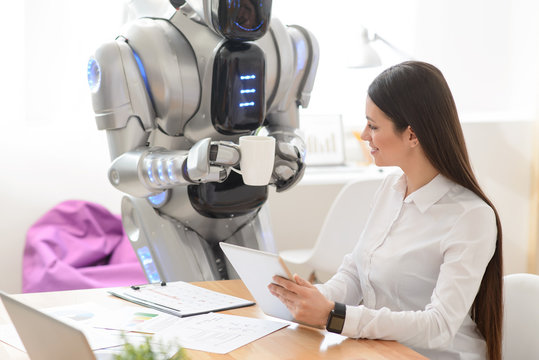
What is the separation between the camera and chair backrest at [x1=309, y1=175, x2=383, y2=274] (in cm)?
288

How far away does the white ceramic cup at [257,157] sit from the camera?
1702 millimetres

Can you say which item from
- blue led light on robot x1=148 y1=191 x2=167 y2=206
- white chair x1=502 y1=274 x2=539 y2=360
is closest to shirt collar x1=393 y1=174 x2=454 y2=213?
white chair x1=502 y1=274 x2=539 y2=360

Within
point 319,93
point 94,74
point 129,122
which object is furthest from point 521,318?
point 319,93

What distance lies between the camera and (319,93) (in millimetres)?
4027

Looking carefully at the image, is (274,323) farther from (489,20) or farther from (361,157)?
(489,20)

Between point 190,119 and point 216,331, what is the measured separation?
2.88 feet

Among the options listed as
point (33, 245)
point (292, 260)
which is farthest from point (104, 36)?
point (292, 260)

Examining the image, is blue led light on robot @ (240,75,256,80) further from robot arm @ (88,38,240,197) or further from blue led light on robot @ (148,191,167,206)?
blue led light on robot @ (148,191,167,206)

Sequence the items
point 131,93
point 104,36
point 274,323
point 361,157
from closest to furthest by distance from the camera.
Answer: point 274,323
point 131,93
point 104,36
point 361,157

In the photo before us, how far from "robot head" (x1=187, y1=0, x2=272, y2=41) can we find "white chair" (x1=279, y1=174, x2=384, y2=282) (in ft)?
3.45

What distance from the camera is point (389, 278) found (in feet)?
5.24

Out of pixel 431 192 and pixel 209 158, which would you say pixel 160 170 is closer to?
pixel 209 158

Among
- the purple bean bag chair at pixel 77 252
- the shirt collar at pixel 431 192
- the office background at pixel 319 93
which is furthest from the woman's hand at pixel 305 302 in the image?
the office background at pixel 319 93

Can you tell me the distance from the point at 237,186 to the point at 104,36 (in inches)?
65.1
